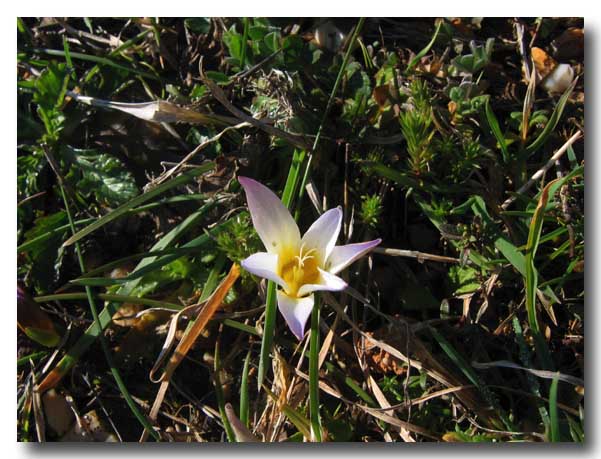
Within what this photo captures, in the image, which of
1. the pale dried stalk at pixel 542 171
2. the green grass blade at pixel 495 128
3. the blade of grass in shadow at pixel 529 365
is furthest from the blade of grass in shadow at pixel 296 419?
the green grass blade at pixel 495 128

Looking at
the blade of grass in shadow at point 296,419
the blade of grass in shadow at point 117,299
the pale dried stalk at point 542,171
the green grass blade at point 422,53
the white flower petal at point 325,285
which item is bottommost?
the blade of grass in shadow at point 296,419

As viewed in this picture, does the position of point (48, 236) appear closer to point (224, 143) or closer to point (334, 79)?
point (224, 143)

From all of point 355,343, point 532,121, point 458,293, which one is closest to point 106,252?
point 355,343

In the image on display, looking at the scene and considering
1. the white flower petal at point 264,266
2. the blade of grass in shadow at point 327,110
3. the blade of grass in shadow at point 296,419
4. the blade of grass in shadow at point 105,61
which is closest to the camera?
the white flower petal at point 264,266

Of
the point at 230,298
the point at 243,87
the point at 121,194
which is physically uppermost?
the point at 243,87

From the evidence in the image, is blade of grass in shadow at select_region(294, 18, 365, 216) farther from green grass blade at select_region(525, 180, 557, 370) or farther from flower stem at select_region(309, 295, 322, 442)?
green grass blade at select_region(525, 180, 557, 370)

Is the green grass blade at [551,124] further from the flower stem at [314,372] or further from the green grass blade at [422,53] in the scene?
the flower stem at [314,372]
